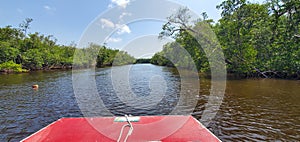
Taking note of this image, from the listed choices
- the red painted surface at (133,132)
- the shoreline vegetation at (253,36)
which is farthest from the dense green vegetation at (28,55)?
the red painted surface at (133,132)

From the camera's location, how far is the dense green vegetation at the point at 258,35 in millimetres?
17609

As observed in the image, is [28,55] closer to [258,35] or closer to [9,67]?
[9,67]

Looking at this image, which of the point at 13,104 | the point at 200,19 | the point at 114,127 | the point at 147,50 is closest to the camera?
the point at 114,127

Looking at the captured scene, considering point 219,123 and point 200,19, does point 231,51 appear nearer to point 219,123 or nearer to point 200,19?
point 200,19

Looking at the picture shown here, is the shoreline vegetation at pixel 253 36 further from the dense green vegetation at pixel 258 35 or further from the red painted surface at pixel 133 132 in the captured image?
the red painted surface at pixel 133 132

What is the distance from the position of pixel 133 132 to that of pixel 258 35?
22.1 meters

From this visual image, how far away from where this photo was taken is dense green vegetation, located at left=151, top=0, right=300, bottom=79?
57.8ft

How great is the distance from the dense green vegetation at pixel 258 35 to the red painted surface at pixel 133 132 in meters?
15.0

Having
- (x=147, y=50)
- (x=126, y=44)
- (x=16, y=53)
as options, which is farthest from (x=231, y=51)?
(x=16, y=53)

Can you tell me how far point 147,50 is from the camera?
852 centimetres

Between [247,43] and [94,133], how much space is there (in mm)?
20365

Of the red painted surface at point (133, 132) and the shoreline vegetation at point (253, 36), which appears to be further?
the shoreline vegetation at point (253, 36)

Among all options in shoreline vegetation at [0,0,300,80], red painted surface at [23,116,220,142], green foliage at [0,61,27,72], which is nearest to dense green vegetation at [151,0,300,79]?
shoreline vegetation at [0,0,300,80]

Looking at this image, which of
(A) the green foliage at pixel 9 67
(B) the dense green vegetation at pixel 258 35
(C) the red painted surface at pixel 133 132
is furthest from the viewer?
(A) the green foliage at pixel 9 67
